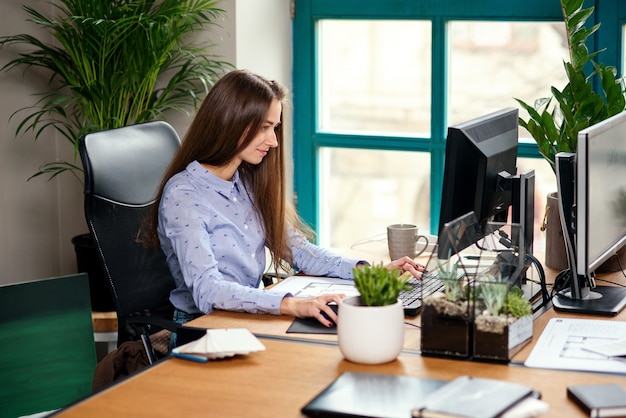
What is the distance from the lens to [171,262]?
2.42 metres

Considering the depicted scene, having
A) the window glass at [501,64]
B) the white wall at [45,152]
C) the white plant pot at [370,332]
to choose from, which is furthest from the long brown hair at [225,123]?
the window glass at [501,64]

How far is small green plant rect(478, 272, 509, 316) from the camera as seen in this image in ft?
6.01

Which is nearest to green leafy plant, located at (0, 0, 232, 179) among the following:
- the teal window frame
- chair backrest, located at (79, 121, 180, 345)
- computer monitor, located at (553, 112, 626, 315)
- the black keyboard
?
the teal window frame

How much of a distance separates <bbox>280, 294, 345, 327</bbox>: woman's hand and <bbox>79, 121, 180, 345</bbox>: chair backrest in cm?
53

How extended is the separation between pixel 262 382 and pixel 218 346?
6.1 inches

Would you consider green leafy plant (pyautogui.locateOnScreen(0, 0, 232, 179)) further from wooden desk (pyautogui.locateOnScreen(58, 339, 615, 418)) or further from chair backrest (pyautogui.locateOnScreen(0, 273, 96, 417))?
wooden desk (pyautogui.locateOnScreen(58, 339, 615, 418))

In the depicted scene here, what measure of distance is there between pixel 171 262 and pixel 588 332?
103 cm

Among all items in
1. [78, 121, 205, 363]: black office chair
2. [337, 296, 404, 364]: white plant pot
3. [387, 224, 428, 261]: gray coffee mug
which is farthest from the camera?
[387, 224, 428, 261]: gray coffee mug

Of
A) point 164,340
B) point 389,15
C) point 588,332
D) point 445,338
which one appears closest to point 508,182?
point 588,332

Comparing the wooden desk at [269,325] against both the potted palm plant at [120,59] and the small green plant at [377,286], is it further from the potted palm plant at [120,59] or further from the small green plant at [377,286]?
the potted palm plant at [120,59]

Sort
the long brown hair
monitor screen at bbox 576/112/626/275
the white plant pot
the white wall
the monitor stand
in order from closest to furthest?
the white plant pot → monitor screen at bbox 576/112/626/275 → the monitor stand → the long brown hair → the white wall

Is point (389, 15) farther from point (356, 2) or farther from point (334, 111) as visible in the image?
point (334, 111)

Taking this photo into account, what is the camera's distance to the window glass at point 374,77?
3453 mm

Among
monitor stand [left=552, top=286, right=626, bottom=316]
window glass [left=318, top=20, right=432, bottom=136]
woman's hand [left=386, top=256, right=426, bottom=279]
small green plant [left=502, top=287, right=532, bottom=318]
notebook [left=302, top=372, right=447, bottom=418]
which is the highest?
window glass [left=318, top=20, right=432, bottom=136]
